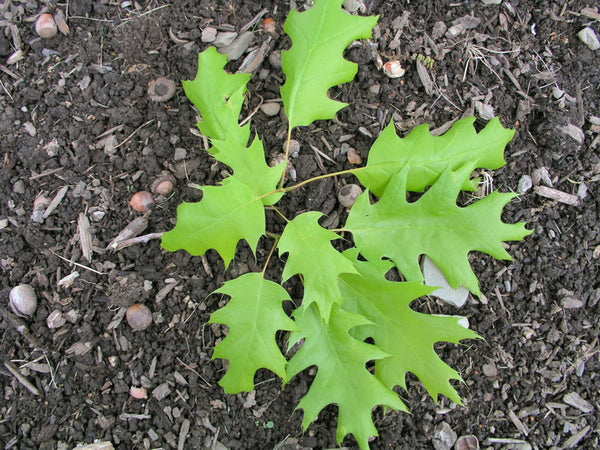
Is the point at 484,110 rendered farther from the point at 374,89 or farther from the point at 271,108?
the point at 271,108

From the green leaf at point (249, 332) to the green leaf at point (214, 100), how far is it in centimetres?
51

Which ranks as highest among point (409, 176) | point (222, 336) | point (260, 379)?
point (409, 176)

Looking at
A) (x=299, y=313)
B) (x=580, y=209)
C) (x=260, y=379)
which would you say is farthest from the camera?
(x=580, y=209)

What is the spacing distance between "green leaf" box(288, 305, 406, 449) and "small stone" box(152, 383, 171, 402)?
0.45m

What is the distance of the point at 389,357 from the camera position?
1673 mm

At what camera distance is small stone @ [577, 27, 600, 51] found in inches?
77.5

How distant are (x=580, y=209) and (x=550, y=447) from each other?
0.88 metres

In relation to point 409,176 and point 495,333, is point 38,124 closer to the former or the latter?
point 409,176

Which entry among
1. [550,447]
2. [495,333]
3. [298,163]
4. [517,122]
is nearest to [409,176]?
[298,163]

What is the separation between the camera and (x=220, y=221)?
60.5 inches

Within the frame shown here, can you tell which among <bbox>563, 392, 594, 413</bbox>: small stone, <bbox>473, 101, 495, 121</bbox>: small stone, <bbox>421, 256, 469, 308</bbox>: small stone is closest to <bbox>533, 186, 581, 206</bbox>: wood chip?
<bbox>473, 101, 495, 121</bbox>: small stone

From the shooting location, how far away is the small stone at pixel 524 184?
6.23ft

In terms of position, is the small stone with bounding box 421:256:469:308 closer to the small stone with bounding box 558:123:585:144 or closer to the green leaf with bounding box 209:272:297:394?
the green leaf with bounding box 209:272:297:394

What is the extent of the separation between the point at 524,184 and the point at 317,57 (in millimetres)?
907
